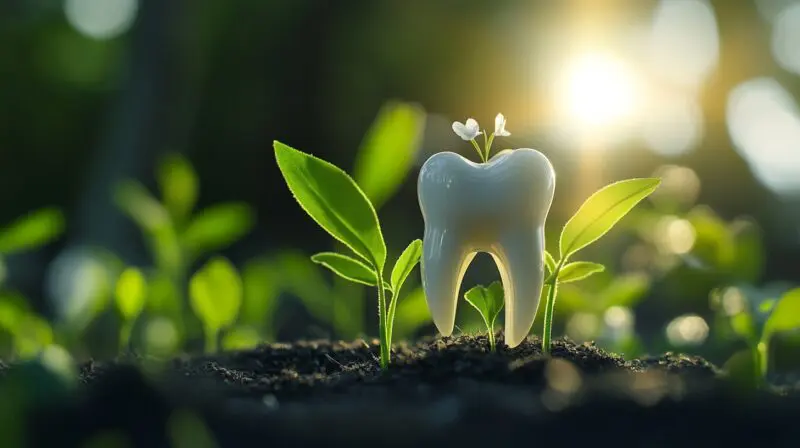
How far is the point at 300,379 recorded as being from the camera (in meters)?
0.72

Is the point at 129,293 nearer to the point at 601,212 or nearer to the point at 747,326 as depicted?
the point at 601,212

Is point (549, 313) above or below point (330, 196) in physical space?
below

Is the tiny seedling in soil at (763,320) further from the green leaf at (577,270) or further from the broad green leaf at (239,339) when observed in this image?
the broad green leaf at (239,339)

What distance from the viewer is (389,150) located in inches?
38.0

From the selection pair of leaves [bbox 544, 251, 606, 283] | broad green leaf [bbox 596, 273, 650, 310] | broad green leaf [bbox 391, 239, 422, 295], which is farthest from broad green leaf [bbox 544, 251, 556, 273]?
broad green leaf [bbox 596, 273, 650, 310]

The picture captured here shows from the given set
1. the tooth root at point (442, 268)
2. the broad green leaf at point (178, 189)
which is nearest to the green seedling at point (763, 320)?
the tooth root at point (442, 268)

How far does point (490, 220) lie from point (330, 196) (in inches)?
5.5

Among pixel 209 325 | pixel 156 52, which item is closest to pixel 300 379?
pixel 209 325

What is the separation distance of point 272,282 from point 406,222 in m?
2.46

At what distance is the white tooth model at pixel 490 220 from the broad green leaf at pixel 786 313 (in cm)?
22

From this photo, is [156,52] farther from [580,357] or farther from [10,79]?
[10,79]

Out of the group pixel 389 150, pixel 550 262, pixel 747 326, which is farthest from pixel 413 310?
pixel 747 326

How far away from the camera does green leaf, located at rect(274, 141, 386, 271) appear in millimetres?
695

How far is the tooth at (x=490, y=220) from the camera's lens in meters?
0.69
